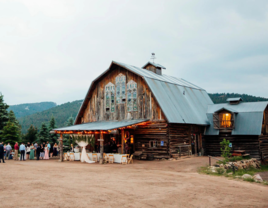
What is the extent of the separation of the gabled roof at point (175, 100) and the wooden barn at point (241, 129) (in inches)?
58.8

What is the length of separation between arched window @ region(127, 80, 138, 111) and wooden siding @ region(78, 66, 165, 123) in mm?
293

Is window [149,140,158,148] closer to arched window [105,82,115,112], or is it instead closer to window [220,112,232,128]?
arched window [105,82,115,112]

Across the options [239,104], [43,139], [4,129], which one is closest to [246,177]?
[239,104]

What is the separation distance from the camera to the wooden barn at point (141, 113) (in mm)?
23328

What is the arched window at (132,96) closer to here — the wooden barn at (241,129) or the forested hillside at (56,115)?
the wooden barn at (241,129)

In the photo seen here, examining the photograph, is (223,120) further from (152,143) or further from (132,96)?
(132,96)

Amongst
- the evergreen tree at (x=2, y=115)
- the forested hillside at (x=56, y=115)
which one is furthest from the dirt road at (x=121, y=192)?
the forested hillside at (x=56, y=115)

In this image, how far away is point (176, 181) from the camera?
519 inches

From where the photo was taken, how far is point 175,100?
2594 centimetres

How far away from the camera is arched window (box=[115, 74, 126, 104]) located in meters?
25.4

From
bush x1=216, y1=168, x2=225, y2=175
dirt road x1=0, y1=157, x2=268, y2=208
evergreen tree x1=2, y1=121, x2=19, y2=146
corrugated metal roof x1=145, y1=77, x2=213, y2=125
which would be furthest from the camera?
evergreen tree x1=2, y1=121, x2=19, y2=146

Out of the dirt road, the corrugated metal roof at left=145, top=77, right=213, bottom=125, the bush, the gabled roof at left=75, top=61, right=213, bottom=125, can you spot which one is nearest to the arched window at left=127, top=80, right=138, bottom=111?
the gabled roof at left=75, top=61, right=213, bottom=125

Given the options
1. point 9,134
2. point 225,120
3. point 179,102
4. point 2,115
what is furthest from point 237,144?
point 2,115

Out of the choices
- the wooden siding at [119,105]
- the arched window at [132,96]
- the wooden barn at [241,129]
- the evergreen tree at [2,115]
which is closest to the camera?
the wooden siding at [119,105]
